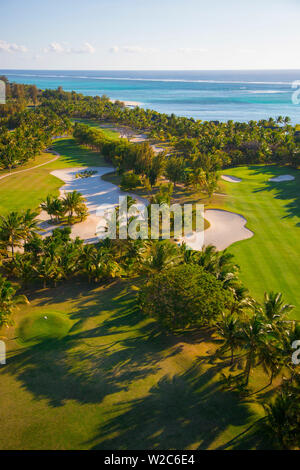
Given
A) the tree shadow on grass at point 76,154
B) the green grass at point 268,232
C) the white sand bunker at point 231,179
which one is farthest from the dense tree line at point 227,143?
the tree shadow on grass at point 76,154

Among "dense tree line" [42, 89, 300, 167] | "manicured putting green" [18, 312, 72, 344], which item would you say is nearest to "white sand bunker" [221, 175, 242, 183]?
"dense tree line" [42, 89, 300, 167]

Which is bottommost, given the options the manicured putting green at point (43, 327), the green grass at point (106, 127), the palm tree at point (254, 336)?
the manicured putting green at point (43, 327)

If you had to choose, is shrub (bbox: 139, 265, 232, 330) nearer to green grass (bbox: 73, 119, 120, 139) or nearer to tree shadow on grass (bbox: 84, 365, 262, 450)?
tree shadow on grass (bbox: 84, 365, 262, 450)

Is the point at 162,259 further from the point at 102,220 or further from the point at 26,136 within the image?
the point at 26,136

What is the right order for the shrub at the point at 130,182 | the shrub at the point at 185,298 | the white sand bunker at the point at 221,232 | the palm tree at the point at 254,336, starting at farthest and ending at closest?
the shrub at the point at 130,182 → the white sand bunker at the point at 221,232 → the shrub at the point at 185,298 → the palm tree at the point at 254,336

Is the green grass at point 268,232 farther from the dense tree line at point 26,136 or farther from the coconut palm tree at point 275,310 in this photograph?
the dense tree line at point 26,136

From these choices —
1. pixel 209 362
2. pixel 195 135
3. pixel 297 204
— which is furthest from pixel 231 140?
pixel 209 362
